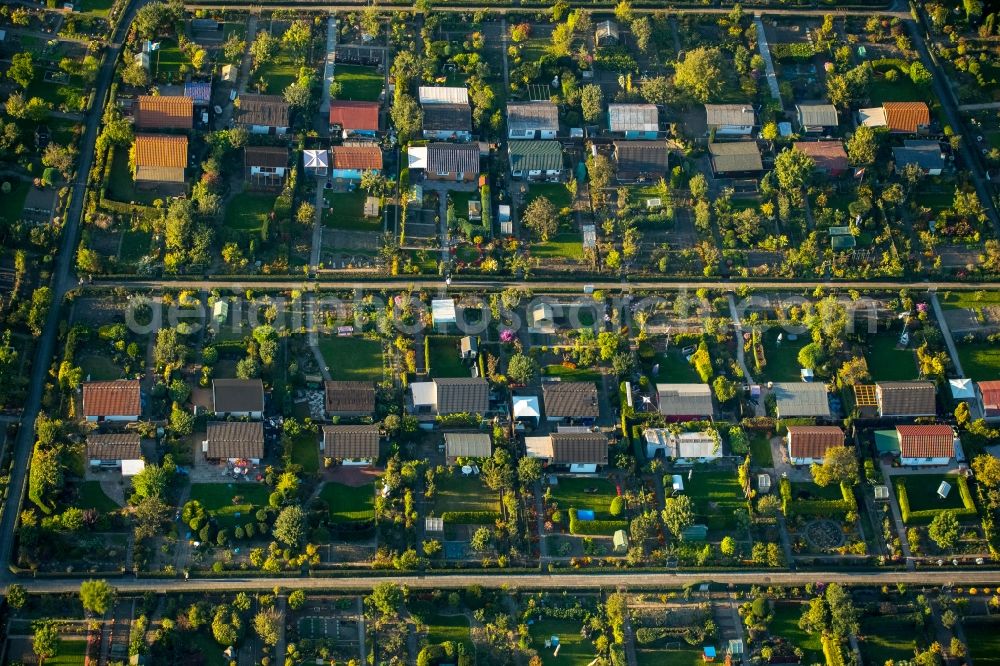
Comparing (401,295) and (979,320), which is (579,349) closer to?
(401,295)

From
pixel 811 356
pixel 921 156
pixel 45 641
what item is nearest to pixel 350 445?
pixel 45 641

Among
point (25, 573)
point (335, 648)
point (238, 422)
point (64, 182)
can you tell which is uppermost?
point (64, 182)

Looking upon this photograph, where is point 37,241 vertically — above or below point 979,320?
above

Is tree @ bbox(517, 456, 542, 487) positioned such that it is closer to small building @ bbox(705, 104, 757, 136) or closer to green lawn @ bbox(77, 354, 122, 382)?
green lawn @ bbox(77, 354, 122, 382)

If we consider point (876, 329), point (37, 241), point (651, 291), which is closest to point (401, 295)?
point (651, 291)

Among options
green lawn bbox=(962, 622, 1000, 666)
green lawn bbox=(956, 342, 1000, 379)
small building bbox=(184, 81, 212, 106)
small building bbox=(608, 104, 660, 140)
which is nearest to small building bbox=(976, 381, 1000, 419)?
green lawn bbox=(956, 342, 1000, 379)

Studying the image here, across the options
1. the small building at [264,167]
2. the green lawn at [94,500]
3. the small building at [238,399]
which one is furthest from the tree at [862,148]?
the green lawn at [94,500]

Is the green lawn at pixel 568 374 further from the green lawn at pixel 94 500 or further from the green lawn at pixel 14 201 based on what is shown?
the green lawn at pixel 14 201
